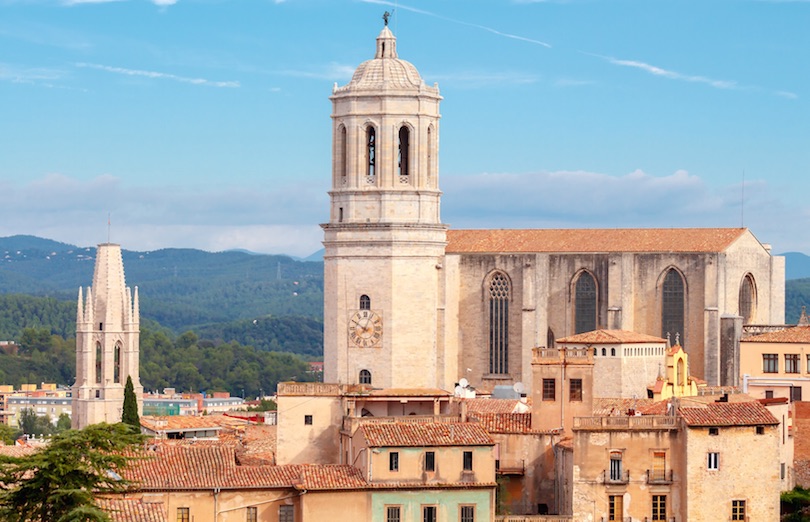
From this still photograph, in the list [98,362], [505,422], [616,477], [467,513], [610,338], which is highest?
[610,338]

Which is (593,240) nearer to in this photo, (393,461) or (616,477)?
(616,477)

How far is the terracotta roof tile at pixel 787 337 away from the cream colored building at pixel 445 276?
1011 cm

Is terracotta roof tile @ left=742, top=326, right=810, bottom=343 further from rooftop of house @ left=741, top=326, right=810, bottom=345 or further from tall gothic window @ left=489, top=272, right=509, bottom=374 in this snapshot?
tall gothic window @ left=489, top=272, right=509, bottom=374

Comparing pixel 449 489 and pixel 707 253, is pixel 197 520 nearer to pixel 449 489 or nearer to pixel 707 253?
pixel 449 489

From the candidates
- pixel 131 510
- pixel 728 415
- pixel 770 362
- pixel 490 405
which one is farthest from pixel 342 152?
pixel 131 510

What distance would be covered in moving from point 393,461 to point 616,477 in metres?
6.41

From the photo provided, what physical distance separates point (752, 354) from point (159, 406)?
10665cm

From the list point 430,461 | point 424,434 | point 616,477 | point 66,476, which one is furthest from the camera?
point 616,477

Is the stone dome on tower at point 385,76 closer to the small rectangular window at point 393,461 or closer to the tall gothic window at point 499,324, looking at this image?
the tall gothic window at point 499,324

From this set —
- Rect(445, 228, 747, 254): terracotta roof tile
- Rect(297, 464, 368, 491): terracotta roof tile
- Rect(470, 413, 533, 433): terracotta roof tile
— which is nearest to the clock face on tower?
Rect(445, 228, 747, 254): terracotta roof tile

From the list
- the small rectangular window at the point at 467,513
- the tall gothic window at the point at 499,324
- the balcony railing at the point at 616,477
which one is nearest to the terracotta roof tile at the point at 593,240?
the tall gothic window at the point at 499,324

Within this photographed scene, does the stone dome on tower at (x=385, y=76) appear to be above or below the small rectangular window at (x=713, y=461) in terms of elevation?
above

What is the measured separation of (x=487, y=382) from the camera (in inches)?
3964

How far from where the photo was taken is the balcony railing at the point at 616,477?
64438 millimetres
